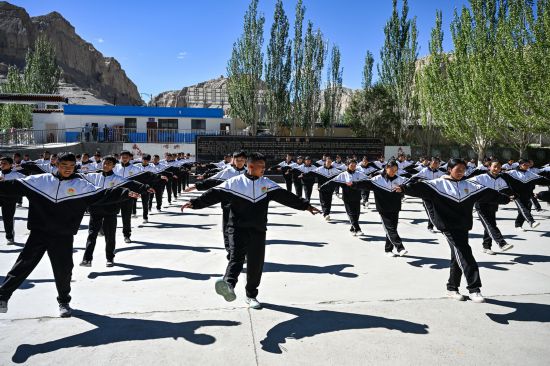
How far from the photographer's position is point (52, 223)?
202 inches

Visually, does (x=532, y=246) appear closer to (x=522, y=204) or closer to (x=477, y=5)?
(x=522, y=204)

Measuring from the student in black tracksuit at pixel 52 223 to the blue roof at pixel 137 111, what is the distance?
30537 millimetres

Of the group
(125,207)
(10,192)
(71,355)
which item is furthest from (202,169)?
(71,355)

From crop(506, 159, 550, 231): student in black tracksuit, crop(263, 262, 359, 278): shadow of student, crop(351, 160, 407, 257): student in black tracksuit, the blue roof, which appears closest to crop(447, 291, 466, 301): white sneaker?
crop(263, 262, 359, 278): shadow of student

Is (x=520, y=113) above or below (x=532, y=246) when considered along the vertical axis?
above

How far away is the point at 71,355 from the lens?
13.3ft

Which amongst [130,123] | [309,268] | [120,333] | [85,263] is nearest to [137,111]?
[130,123]

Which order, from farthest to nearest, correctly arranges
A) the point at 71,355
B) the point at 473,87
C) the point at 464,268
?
the point at 473,87 → the point at 464,268 → the point at 71,355

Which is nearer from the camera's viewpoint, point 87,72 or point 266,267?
point 266,267

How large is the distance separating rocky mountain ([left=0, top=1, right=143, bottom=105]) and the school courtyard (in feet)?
298

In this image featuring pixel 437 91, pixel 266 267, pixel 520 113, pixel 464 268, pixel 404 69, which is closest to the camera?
pixel 464 268

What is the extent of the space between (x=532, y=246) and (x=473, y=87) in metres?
19.5

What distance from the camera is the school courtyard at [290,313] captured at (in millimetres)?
4105

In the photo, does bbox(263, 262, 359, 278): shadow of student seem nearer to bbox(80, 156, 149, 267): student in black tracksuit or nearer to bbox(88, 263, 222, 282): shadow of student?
bbox(88, 263, 222, 282): shadow of student
